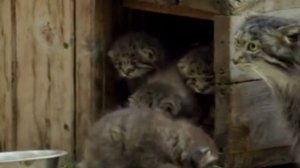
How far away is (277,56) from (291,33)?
0.12 meters

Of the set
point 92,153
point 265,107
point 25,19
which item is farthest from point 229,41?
point 25,19

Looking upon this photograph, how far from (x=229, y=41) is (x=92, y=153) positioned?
0.78 m

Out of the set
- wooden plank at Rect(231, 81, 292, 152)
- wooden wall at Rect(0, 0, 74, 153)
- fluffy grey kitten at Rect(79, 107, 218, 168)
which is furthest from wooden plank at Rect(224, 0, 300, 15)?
wooden wall at Rect(0, 0, 74, 153)

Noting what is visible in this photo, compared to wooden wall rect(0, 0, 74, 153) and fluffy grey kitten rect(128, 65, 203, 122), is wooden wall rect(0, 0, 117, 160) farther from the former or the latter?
fluffy grey kitten rect(128, 65, 203, 122)

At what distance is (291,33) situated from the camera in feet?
15.2

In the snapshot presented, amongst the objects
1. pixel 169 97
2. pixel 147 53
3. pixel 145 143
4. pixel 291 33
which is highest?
pixel 291 33

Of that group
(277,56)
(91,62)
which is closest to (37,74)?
(91,62)

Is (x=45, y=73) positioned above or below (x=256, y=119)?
above

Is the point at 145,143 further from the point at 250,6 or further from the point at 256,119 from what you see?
the point at 250,6

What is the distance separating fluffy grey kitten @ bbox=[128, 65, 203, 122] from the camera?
17.8ft

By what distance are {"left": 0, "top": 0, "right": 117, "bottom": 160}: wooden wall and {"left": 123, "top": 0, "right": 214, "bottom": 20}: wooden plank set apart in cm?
12

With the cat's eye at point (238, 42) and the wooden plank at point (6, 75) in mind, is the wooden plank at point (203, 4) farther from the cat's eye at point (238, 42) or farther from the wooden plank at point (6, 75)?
the wooden plank at point (6, 75)

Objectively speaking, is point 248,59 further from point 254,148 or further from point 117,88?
point 117,88

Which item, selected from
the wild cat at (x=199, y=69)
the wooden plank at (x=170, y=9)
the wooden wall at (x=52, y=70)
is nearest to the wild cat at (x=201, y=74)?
the wild cat at (x=199, y=69)
